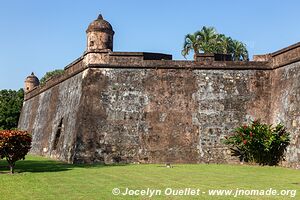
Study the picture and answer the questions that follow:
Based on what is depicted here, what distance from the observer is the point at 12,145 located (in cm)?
1336

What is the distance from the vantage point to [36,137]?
27.5 meters

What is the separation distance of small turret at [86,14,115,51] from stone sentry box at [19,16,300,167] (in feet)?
0.15

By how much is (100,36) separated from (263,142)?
27.3 feet

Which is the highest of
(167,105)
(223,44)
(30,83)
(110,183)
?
(223,44)

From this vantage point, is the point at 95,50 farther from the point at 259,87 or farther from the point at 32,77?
the point at 32,77

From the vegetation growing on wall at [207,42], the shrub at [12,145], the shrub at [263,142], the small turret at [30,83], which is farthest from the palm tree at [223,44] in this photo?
the shrub at [12,145]

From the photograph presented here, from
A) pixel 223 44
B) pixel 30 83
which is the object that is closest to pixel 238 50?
pixel 223 44

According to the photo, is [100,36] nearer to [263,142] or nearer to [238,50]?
[263,142]

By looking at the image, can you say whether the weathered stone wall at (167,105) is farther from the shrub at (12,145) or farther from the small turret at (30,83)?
the small turret at (30,83)

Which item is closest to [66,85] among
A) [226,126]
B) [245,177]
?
[226,126]

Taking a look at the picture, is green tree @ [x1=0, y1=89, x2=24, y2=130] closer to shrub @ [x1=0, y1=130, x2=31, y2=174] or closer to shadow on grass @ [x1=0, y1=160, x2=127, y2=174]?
shadow on grass @ [x1=0, y1=160, x2=127, y2=174]

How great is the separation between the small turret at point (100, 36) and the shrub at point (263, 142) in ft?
22.6

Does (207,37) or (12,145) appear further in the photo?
(207,37)

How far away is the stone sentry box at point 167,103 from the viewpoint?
17.2 m
